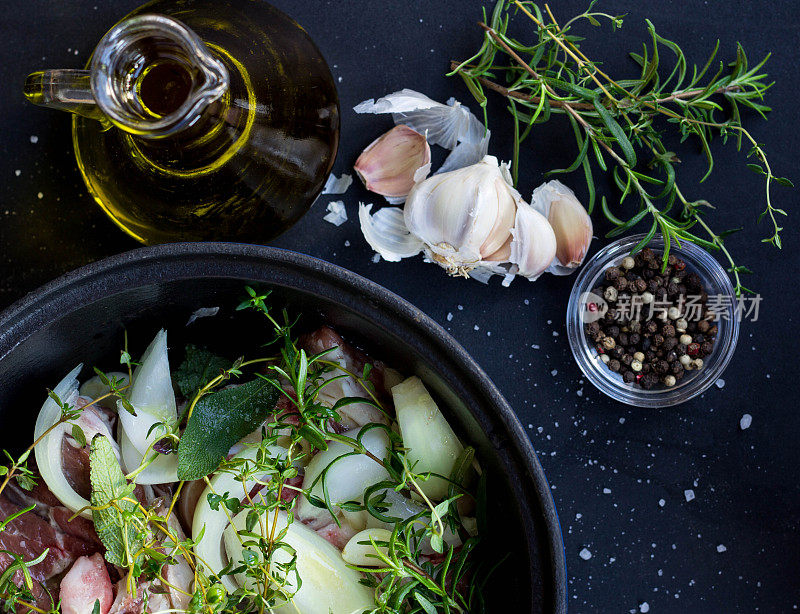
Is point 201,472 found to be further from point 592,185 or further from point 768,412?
point 768,412

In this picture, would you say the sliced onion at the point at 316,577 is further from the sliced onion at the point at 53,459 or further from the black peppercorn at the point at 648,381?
the black peppercorn at the point at 648,381

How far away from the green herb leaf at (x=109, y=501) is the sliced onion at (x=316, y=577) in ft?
0.43

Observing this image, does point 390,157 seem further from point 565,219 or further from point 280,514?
point 280,514

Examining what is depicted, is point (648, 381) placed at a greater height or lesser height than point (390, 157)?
lesser

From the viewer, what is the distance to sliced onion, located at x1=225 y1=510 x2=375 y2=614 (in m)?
0.90

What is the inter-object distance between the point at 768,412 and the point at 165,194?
1.05 m

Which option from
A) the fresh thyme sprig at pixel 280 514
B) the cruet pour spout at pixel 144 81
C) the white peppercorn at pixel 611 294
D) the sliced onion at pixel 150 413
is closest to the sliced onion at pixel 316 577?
the fresh thyme sprig at pixel 280 514

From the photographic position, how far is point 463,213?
1.07 m

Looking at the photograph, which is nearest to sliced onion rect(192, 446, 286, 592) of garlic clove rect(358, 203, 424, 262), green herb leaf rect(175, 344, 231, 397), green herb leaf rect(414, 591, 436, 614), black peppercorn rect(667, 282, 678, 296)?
green herb leaf rect(175, 344, 231, 397)

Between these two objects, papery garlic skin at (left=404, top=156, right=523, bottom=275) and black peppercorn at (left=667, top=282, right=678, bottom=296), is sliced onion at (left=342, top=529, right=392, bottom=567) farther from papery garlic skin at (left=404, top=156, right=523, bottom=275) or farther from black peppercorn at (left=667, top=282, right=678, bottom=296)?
black peppercorn at (left=667, top=282, right=678, bottom=296)

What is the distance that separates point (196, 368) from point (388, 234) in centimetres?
37

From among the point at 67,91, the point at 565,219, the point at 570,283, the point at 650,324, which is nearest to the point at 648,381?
the point at 650,324

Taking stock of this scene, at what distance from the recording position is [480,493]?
0.91 m

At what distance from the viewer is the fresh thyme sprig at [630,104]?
3.48 feet
